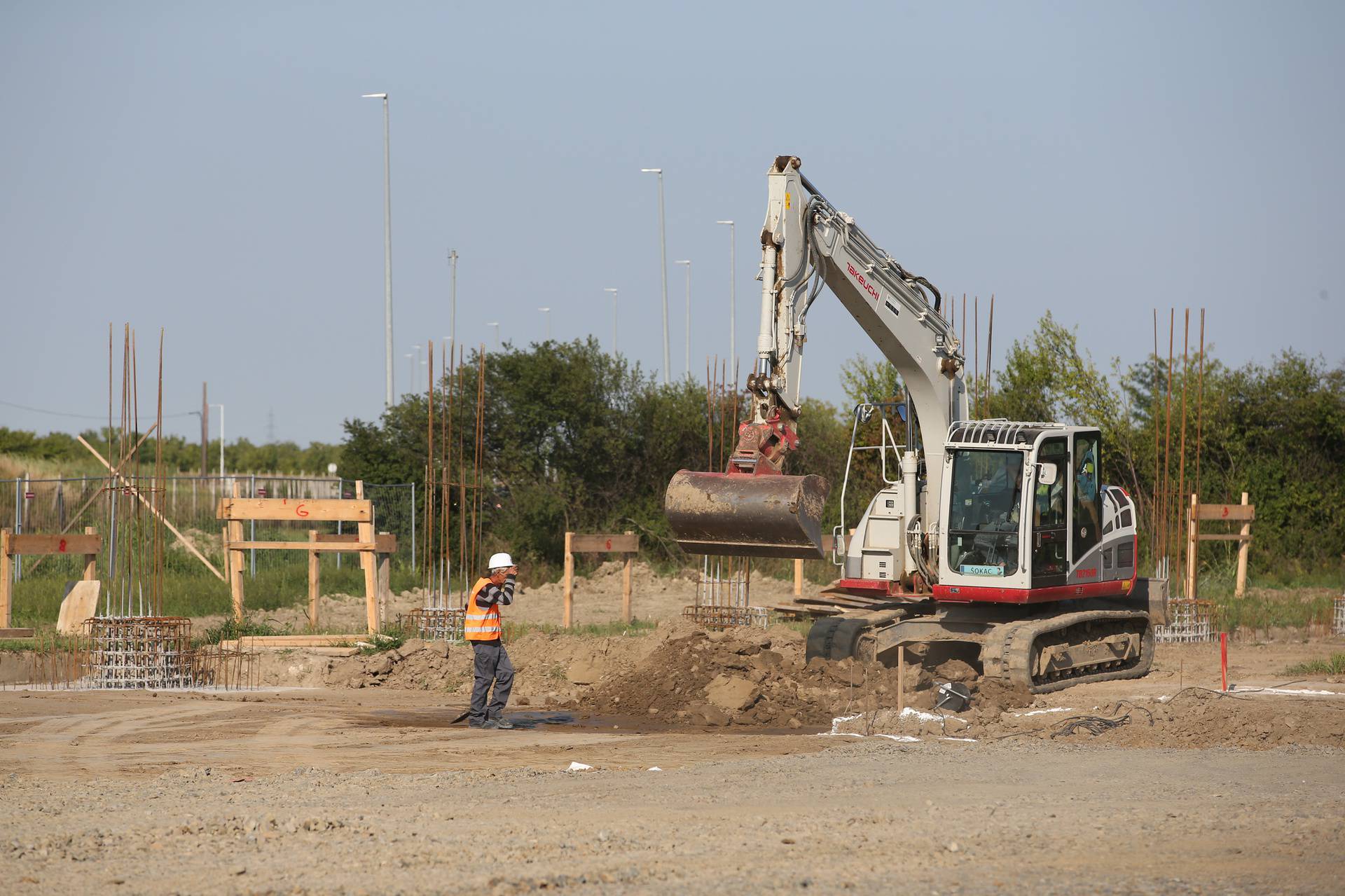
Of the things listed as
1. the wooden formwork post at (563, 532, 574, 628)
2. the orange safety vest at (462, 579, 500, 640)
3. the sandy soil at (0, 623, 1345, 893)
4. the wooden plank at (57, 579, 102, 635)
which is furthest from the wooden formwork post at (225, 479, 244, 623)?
the orange safety vest at (462, 579, 500, 640)

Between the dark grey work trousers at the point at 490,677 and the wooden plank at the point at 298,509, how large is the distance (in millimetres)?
5049

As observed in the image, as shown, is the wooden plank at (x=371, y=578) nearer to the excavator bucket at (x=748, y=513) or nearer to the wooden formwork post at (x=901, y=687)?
the excavator bucket at (x=748, y=513)

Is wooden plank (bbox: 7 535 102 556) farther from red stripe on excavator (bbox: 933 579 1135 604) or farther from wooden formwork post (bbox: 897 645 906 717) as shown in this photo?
red stripe on excavator (bbox: 933 579 1135 604)

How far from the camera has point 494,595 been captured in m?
12.9

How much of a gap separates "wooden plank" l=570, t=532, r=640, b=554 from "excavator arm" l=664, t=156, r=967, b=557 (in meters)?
7.10

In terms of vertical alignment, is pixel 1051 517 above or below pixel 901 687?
above

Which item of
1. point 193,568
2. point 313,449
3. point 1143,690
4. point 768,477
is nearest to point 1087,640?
point 1143,690

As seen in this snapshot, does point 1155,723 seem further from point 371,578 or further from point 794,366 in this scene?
point 371,578

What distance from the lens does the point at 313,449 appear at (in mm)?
65062

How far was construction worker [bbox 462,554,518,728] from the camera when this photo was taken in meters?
12.9

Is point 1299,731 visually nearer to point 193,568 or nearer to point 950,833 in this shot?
point 950,833

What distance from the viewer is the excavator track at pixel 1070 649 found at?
553 inches

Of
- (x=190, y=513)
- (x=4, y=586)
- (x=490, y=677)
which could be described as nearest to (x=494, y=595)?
(x=490, y=677)

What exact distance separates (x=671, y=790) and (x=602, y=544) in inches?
490
